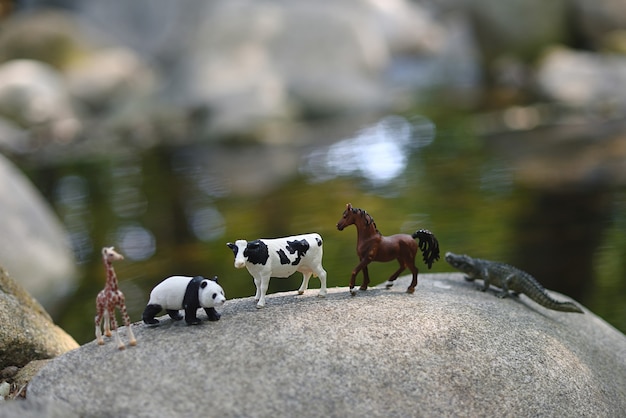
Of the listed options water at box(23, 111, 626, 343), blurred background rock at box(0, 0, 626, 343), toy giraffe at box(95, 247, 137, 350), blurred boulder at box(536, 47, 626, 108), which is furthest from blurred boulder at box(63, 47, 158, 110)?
toy giraffe at box(95, 247, 137, 350)

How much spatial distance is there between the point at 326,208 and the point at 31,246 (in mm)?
3954

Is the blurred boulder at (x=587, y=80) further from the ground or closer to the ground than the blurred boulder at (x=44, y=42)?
closer to the ground

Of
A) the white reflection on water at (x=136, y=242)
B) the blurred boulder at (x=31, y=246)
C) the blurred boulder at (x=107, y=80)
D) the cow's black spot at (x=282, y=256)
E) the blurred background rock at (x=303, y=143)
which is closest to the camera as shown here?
the cow's black spot at (x=282, y=256)

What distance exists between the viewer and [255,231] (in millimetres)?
9867

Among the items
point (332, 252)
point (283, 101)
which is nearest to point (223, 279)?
point (332, 252)

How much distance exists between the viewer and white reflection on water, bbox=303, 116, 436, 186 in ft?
41.4

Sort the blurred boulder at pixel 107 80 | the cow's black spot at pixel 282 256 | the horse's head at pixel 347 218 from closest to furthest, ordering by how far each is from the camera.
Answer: the cow's black spot at pixel 282 256 → the horse's head at pixel 347 218 → the blurred boulder at pixel 107 80

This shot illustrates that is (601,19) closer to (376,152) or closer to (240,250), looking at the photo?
(376,152)

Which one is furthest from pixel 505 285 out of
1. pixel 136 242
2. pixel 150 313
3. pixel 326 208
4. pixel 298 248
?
pixel 136 242

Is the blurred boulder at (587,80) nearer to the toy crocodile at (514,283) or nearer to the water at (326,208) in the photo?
the water at (326,208)

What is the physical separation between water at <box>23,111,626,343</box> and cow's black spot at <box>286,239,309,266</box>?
128 inches

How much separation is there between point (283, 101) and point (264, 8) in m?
4.10

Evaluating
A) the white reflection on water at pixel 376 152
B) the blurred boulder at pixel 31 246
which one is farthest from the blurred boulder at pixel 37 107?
the blurred boulder at pixel 31 246

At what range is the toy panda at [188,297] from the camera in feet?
13.1
